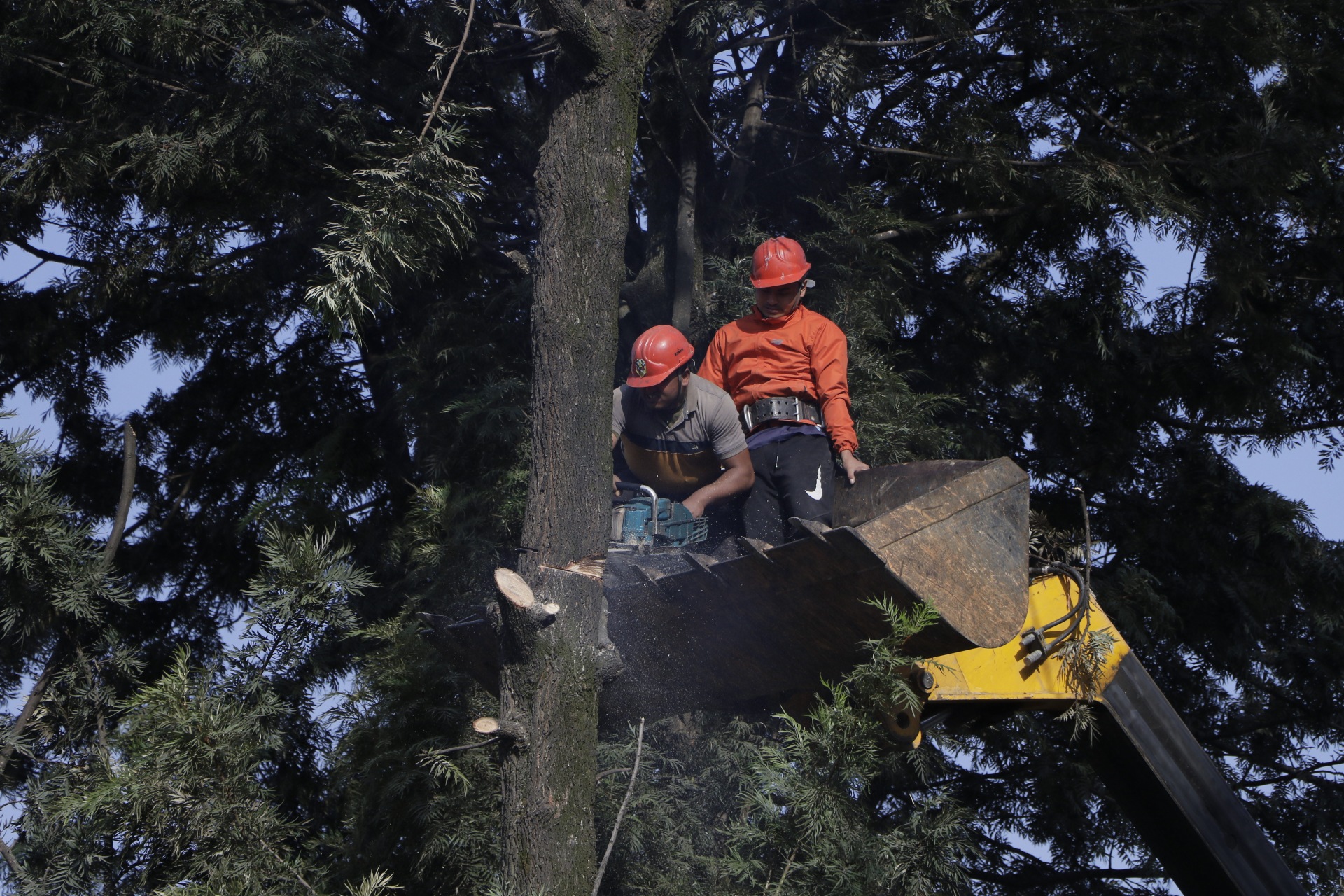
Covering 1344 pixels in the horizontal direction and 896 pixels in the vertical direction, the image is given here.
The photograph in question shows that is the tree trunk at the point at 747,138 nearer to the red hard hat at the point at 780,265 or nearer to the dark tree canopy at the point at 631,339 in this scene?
the dark tree canopy at the point at 631,339

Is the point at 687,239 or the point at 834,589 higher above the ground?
the point at 687,239

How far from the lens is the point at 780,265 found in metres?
6.03

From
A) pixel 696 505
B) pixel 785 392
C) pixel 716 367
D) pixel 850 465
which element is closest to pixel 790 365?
pixel 785 392

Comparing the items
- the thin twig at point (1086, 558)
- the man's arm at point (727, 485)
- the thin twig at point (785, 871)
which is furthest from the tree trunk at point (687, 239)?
the thin twig at point (785, 871)

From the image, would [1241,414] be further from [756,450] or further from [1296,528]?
[756,450]

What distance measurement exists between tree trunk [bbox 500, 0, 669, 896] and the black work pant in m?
1.10

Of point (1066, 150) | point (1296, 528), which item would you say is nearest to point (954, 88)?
point (1066, 150)

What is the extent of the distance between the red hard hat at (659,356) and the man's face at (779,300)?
716 millimetres

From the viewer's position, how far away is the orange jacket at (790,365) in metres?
5.74

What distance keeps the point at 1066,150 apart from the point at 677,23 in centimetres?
259

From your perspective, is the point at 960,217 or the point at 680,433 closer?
the point at 680,433

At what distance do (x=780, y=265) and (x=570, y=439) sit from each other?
1837mm

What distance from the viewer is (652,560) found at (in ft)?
17.0

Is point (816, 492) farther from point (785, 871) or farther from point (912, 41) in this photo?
point (912, 41)
